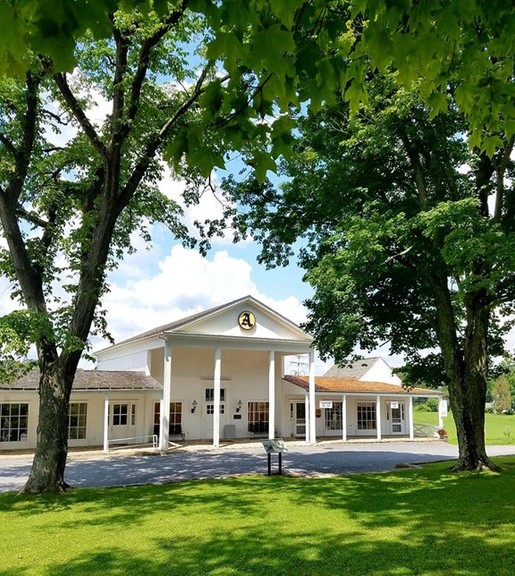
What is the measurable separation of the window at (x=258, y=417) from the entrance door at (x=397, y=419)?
9.38 m

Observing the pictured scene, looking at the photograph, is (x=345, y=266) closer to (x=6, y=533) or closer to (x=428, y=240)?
(x=428, y=240)

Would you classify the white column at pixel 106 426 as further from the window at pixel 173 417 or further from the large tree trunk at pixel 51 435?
the large tree trunk at pixel 51 435

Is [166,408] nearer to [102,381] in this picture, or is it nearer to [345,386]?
[102,381]

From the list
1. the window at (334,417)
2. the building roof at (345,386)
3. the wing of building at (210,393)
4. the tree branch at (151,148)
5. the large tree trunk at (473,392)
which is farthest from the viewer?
the window at (334,417)

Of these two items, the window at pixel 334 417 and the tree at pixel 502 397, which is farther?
the tree at pixel 502 397

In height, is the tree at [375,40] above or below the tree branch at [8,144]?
below

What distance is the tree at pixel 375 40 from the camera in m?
2.36

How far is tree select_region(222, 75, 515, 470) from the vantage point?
1298cm

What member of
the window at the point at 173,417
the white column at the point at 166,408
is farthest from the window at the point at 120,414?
the white column at the point at 166,408

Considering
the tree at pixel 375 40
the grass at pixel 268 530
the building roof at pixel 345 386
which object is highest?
the tree at pixel 375 40

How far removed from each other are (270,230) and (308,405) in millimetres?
15986

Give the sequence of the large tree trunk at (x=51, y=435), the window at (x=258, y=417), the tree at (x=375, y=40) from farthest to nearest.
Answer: the window at (x=258, y=417) → the large tree trunk at (x=51, y=435) → the tree at (x=375, y=40)

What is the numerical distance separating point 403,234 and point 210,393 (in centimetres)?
1946

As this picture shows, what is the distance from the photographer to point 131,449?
83.4 feet
